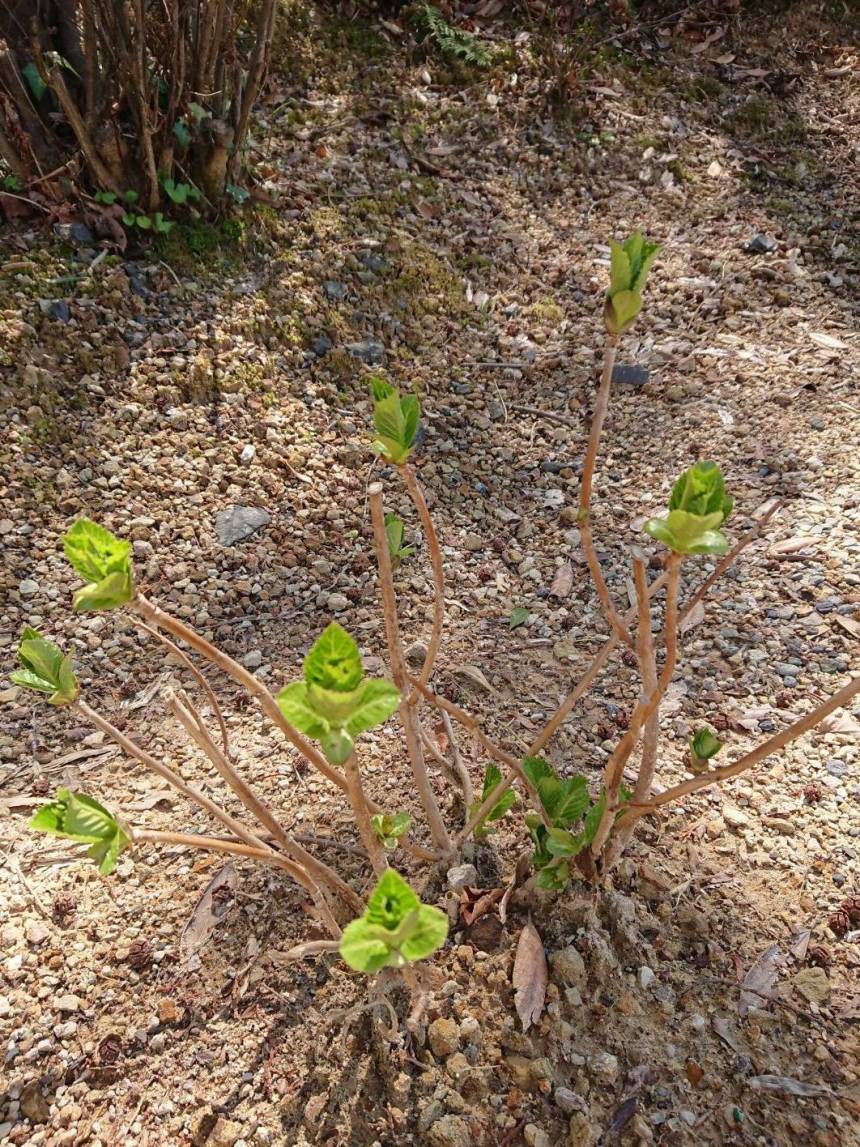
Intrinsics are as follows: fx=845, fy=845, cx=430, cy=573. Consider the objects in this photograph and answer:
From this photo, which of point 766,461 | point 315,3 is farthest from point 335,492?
point 315,3

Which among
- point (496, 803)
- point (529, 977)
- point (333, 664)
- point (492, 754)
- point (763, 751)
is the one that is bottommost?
point (529, 977)

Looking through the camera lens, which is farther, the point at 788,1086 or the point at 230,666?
the point at 788,1086

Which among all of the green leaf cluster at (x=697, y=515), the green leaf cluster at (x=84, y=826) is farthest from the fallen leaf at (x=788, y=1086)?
the green leaf cluster at (x=84, y=826)

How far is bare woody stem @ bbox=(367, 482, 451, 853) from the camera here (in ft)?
3.59

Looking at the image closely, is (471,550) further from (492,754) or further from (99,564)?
(99,564)

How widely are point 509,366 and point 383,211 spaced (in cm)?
86

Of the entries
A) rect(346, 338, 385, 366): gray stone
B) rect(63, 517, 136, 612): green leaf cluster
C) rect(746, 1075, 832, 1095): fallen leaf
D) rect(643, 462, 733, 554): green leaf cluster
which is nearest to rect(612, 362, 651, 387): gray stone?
rect(346, 338, 385, 366): gray stone

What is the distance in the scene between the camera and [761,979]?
4.72 feet

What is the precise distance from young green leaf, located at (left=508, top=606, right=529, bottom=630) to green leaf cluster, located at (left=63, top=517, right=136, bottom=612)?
4.64 feet

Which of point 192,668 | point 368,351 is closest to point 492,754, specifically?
point 192,668

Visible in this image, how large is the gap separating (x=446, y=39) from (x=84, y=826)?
401 centimetres

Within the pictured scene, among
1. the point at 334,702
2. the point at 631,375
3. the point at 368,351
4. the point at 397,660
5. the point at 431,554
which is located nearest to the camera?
the point at 334,702

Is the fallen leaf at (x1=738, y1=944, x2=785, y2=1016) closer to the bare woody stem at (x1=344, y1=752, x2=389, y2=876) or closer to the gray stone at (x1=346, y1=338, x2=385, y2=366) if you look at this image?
the bare woody stem at (x1=344, y1=752, x2=389, y2=876)

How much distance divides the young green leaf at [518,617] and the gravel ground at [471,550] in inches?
0.6
